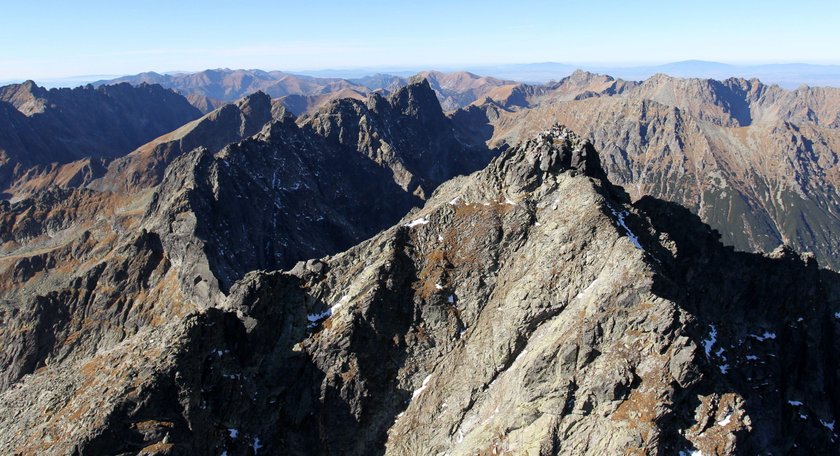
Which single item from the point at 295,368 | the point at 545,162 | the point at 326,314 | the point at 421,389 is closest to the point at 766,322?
the point at 545,162

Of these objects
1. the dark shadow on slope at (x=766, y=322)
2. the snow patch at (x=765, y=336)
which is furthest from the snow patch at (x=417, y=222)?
the snow patch at (x=765, y=336)

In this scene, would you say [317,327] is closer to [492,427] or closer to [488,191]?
[492,427]

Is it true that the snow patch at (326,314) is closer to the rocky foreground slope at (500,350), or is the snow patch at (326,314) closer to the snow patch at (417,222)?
the rocky foreground slope at (500,350)

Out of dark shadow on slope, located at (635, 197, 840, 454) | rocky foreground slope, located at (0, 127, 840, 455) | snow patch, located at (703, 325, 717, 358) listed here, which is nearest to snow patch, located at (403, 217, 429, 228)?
rocky foreground slope, located at (0, 127, 840, 455)

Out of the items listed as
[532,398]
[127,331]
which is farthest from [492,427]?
[127,331]

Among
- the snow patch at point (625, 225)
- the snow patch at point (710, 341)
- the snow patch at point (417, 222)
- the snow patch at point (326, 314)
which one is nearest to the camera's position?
the snow patch at point (710, 341)

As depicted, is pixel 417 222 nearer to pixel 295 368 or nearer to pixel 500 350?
pixel 500 350

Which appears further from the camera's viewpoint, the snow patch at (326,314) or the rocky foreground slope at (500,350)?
the snow patch at (326,314)
